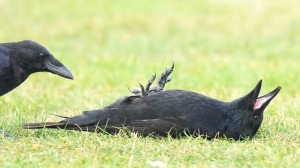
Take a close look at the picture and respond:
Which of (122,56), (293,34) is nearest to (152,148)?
(122,56)

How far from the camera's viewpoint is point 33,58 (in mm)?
6762

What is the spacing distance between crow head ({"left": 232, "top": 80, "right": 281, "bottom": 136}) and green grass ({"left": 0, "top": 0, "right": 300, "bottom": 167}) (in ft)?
0.48

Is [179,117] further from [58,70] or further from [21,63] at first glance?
[21,63]

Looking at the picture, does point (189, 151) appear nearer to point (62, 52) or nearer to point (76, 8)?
point (62, 52)

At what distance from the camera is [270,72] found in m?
10.8

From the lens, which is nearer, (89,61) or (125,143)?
(125,143)

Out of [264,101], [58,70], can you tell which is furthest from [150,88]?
[264,101]

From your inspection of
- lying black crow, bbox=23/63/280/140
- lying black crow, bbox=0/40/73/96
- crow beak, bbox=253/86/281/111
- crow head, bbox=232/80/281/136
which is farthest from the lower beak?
crow beak, bbox=253/86/281/111

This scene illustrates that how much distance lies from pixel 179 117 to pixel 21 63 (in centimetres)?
151

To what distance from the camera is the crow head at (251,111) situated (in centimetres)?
626

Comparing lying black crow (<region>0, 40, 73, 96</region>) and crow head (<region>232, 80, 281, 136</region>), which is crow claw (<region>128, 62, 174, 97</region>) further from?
crow head (<region>232, 80, 281, 136</region>)

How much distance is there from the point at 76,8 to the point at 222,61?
729cm

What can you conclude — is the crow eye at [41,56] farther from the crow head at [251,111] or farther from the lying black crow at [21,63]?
the crow head at [251,111]

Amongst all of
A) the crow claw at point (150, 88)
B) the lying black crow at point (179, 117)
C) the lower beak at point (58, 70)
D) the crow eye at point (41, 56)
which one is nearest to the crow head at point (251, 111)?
the lying black crow at point (179, 117)
